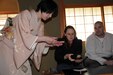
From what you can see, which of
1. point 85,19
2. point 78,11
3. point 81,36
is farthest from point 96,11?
point 81,36

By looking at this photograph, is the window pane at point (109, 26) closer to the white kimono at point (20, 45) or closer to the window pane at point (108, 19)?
the window pane at point (108, 19)

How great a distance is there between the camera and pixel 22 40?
1.80m

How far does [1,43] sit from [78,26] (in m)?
2.82

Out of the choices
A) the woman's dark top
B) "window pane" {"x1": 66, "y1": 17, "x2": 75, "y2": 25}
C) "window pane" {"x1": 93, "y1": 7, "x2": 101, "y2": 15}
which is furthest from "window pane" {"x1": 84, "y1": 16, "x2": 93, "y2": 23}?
the woman's dark top

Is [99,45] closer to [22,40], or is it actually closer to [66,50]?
[66,50]

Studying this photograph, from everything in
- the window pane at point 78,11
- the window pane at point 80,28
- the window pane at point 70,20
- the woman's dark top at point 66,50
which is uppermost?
the window pane at point 78,11

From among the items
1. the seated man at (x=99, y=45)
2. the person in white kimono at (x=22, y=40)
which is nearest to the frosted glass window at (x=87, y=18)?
the seated man at (x=99, y=45)

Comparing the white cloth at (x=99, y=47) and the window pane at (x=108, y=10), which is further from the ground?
the window pane at (x=108, y=10)

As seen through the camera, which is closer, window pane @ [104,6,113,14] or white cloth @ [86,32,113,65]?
white cloth @ [86,32,113,65]

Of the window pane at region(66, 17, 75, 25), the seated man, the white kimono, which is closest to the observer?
the white kimono

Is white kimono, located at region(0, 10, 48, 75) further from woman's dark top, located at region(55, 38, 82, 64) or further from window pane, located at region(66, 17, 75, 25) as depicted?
window pane, located at region(66, 17, 75, 25)

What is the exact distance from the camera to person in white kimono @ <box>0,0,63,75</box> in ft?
5.87

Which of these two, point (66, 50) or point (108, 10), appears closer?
point (66, 50)

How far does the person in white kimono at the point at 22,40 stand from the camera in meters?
1.79
